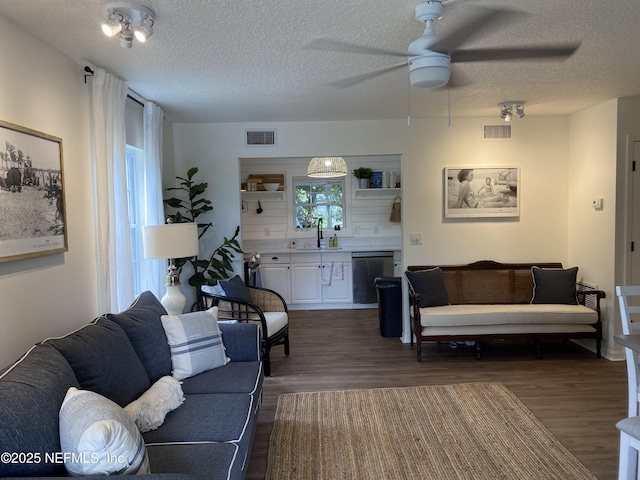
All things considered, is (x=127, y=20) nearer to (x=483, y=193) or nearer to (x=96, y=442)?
(x=96, y=442)

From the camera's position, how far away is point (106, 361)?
1996 mm

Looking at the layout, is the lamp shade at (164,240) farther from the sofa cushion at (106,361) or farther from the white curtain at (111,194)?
the sofa cushion at (106,361)

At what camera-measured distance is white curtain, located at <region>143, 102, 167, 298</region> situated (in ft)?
12.3

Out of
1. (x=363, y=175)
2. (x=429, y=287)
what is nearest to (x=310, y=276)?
(x=363, y=175)

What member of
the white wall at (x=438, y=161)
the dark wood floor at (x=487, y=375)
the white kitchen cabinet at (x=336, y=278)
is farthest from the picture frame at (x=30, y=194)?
the white kitchen cabinet at (x=336, y=278)

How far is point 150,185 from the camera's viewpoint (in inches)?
150

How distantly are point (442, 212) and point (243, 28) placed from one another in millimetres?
3202

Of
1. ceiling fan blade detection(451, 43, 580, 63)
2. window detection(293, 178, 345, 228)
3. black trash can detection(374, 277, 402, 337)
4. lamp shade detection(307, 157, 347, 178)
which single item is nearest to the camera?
ceiling fan blade detection(451, 43, 580, 63)

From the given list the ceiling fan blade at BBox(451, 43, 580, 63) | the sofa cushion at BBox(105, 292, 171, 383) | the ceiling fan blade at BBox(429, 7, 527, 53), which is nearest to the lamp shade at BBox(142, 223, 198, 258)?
the sofa cushion at BBox(105, 292, 171, 383)

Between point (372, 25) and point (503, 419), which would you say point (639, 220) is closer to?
point (503, 419)

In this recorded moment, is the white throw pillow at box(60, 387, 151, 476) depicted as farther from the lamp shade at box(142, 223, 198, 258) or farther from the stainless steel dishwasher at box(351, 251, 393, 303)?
the stainless steel dishwasher at box(351, 251, 393, 303)

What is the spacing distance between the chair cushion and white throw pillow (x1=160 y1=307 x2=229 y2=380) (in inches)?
46.4

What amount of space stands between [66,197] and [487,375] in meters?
3.61

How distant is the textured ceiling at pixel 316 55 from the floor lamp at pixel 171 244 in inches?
44.1
